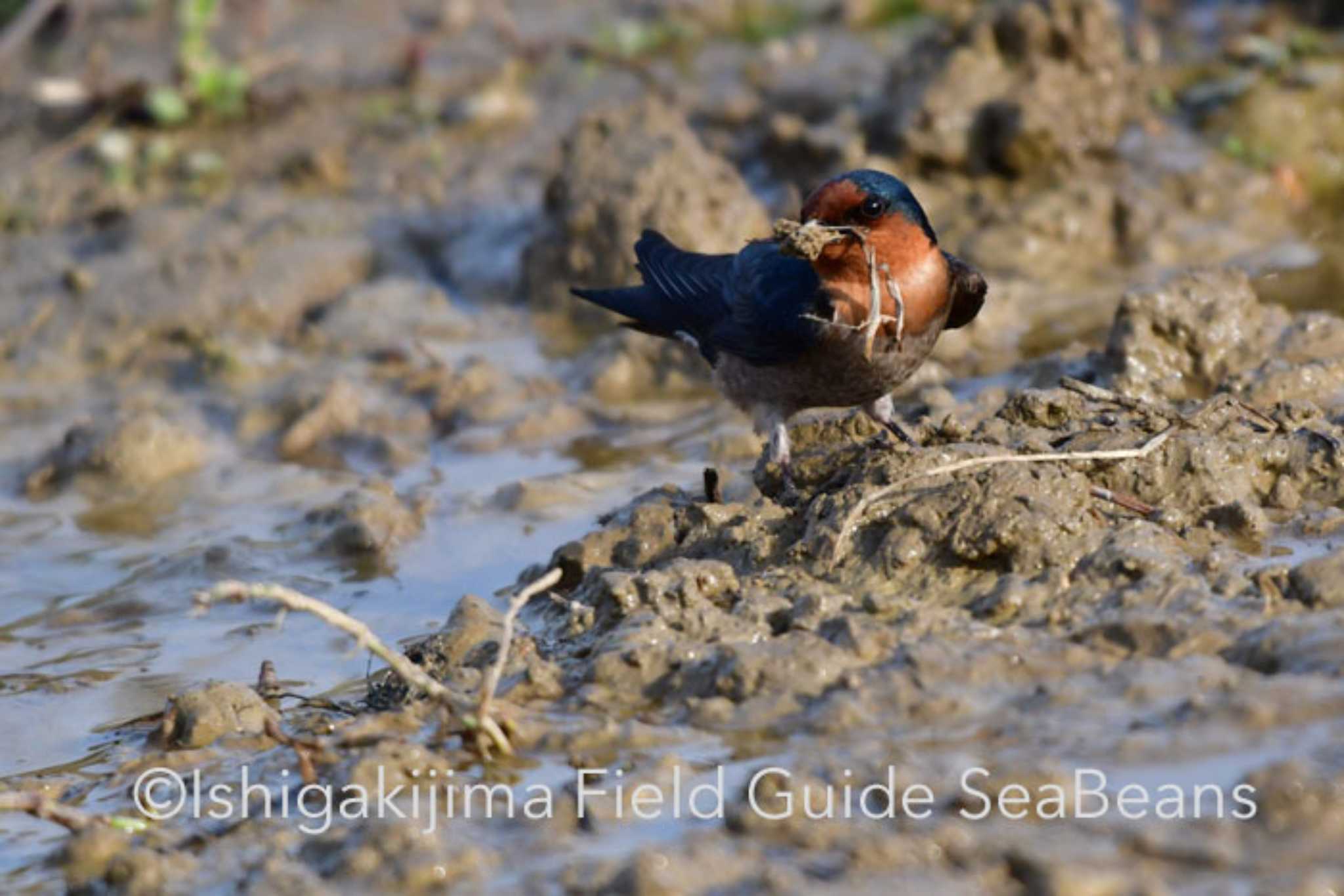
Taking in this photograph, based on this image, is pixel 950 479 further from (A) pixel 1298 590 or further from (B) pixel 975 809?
(B) pixel 975 809

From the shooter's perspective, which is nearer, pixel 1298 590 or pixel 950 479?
pixel 1298 590

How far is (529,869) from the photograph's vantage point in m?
3.30

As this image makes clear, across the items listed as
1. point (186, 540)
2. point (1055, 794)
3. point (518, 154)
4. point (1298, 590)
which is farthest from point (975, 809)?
point (518, 154)

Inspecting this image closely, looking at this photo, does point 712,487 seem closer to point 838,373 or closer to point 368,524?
point 838,373

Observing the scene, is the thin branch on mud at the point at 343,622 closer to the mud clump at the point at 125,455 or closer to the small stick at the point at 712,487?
the small stick at the point at 712,487

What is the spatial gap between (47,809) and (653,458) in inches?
120

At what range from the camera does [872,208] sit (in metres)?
4.73

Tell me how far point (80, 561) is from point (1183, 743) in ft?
12.6

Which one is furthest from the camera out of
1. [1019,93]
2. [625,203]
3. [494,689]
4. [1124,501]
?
[1019,93]

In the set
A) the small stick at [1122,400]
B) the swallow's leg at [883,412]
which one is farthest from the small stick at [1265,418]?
the swallow's leg at [883,412]

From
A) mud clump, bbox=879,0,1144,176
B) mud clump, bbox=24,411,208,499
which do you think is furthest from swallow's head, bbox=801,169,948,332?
mud clump, bbox=879,0,1144,176

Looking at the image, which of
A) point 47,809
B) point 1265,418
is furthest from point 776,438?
point 47,809

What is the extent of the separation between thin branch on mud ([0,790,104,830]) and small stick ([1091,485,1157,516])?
2.35m

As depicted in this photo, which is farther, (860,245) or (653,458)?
(653,458)
